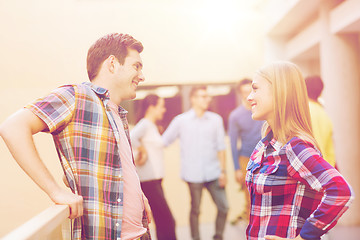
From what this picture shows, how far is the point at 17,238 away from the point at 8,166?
505 centimetres

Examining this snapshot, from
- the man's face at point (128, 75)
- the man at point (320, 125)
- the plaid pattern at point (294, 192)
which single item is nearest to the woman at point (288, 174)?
the plaid pattern at point (294, 192)

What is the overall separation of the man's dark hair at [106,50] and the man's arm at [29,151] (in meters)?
0.38

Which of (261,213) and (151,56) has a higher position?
(151,56)

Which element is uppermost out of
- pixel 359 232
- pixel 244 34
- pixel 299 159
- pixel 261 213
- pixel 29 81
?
pixel 244 34

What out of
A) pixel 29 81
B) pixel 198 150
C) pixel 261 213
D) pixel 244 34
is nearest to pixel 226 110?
pixel 244 34

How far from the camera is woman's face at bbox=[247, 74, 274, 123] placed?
5.14ft

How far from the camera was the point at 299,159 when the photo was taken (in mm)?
1371

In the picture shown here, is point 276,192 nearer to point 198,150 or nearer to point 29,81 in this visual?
point 198,150

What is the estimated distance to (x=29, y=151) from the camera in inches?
51.1

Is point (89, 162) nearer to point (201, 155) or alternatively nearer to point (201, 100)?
point (201, 155)

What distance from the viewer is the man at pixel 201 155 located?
13.5ft

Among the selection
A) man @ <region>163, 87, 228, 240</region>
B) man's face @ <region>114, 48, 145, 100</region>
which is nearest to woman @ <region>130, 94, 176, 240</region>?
man @ <region>163, 87, 228, 240</region>

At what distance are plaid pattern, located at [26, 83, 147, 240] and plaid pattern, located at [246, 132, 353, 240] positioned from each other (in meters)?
0.54

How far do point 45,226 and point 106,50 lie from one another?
0.78m
